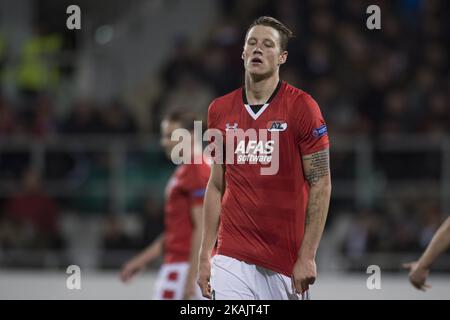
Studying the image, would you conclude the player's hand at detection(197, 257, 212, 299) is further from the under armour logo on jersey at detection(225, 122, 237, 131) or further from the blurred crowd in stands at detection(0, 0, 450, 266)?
the blurred crowd in stands at detection(0, 0, 450, 266)

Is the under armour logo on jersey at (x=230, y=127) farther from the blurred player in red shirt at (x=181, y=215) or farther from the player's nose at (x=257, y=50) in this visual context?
the blurred player in red shirt at (x=181, y=215)

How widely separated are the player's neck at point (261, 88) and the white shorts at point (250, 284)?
2.99 ft

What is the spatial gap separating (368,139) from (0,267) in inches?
184

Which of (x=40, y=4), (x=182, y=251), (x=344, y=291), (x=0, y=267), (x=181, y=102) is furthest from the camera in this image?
(x=40, y=4)

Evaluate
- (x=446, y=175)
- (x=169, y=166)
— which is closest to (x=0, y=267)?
(x=169, y=166)

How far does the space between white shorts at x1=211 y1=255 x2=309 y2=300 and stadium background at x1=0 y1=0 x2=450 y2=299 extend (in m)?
4.29

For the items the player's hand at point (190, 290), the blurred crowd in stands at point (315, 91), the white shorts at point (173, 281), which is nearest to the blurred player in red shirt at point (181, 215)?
the white shorts at point (173, 281)

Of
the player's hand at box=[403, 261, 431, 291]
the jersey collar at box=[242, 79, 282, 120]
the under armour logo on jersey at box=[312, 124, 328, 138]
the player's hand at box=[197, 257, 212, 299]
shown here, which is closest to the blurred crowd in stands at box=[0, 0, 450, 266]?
the player's hand at box=[403, 261, 431, 291]

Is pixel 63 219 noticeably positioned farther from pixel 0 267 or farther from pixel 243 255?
pixel 243 255

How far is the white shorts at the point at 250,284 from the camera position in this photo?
537cm

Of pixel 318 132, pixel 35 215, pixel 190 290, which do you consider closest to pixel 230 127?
pixel 318 132

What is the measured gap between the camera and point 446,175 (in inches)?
458

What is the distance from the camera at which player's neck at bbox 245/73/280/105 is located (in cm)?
546
